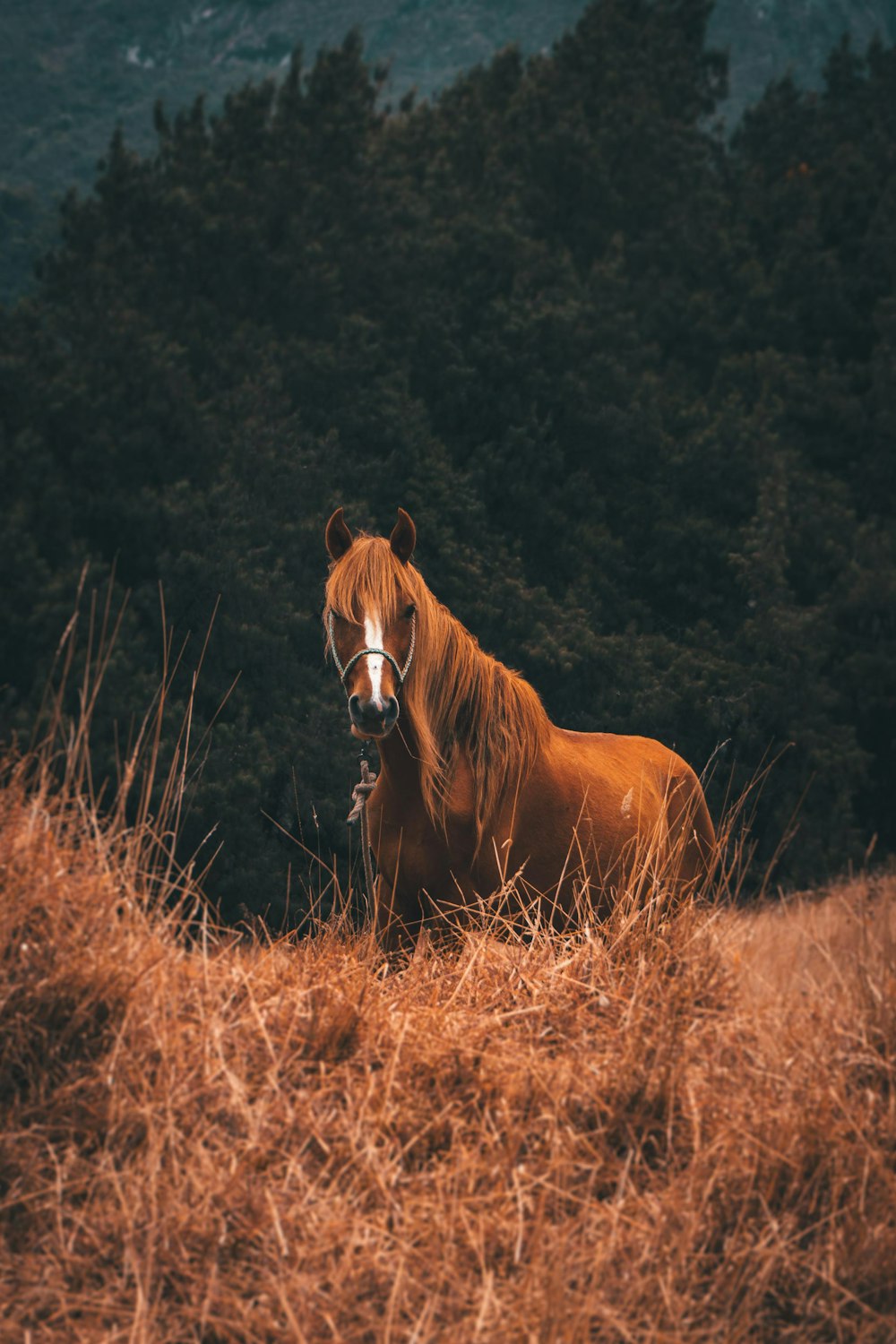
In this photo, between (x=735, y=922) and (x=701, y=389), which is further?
(x=701, y=389)

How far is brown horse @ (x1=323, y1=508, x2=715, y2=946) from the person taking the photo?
3668mm

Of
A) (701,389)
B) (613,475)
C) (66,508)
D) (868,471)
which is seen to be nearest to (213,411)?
(66,508)

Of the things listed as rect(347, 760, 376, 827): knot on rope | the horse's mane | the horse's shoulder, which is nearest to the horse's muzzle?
the horse's mane

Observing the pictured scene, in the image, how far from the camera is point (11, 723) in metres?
12.3

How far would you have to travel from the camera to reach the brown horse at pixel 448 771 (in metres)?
3.67

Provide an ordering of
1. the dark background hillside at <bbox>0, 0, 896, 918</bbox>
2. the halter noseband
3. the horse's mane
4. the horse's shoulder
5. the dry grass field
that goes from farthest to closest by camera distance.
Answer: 1. the dark background hillside at <bbox>0, 0, 896, 918</bbox>
2. the horse's shoulder
3. the horse's mane
4. the halter noseband
5. the dry grass field

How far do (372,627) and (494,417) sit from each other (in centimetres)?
1409

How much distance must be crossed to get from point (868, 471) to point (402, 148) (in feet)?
29.2

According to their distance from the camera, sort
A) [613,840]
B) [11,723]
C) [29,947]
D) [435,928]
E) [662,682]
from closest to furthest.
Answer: [29,947] → [435,928] → [613,840] → [11,723] → [662,682]

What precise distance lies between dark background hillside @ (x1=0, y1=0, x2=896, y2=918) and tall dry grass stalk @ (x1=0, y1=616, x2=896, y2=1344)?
359 inches

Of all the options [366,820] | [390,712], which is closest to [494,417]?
[366,820]

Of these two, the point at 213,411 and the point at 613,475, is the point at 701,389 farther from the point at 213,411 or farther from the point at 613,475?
the point at 213,411

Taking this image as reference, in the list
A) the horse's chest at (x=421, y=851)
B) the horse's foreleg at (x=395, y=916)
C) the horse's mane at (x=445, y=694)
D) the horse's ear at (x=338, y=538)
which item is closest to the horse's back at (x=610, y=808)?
the horse's mane at (x=445, y=694)

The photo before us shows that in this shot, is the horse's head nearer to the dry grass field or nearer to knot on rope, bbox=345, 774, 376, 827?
knot on rope, bbox=345, 774, 376, 827
